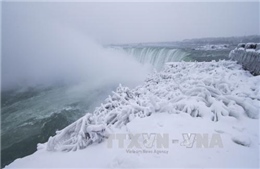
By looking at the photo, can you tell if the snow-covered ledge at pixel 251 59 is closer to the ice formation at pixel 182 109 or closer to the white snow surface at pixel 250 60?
the white snow surface at pixel 250 60

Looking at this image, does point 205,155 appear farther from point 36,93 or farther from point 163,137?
point 36,93

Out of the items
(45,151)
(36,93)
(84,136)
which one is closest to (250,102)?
(84,136)

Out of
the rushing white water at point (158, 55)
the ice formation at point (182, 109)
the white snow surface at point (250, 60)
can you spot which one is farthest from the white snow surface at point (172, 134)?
the rushing white water at point (158, 55)

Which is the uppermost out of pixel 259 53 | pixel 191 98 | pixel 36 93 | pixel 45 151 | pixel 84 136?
pixel 259 53

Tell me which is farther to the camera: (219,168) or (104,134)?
(104,134)

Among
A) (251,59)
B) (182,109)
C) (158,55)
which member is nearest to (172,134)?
(182,109)

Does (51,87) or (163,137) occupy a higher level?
(163,137)

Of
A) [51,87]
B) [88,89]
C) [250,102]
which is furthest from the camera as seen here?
[51,87]

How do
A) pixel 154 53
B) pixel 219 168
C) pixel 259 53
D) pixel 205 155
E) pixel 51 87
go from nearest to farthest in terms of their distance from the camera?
pixel 219 168 → pixel 205 155 → pixel 259 53 → pixel 51 87 → pixel 154 53
